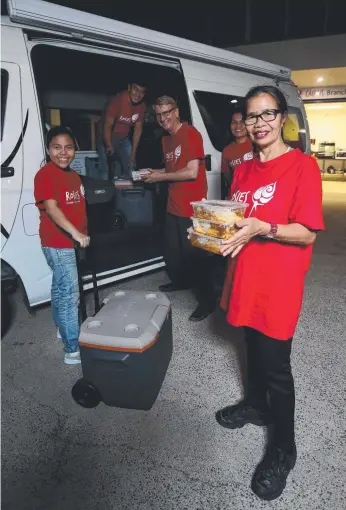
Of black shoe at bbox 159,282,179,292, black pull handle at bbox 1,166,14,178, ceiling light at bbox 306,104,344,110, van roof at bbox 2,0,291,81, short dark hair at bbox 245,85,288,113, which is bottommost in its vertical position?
black shoe at bbox 159,282,179,292

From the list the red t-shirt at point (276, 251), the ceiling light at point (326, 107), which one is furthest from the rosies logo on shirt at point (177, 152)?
the ceiling light at point (326, 107)

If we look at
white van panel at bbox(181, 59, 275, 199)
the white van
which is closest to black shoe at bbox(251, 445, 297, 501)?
the white van

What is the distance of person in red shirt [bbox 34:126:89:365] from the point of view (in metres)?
2.39

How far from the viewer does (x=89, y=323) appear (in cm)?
221

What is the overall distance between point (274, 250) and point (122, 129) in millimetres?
4405

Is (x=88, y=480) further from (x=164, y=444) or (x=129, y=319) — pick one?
(x=129, y=319)

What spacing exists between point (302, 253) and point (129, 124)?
442cm

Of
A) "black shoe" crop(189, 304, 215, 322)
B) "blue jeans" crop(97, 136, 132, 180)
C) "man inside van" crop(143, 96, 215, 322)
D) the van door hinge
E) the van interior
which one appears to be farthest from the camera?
"blue jeans" crop(97, 136, 132, 180)

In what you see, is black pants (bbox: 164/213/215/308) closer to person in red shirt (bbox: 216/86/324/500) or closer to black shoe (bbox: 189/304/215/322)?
black shoe (bbox: 189/304/215/322)

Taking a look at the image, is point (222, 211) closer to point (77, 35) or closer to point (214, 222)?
point (214, 222)

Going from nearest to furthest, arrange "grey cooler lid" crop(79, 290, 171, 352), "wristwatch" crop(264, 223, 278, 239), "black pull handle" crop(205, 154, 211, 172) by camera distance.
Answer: "wristwatch" crop(264, 223, 278, 239), "grey cooler lid" crop(79, 290, 171, 352), "black pull handle" crop(205, 154, 211, 172)

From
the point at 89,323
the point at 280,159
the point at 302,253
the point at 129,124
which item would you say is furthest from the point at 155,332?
the point at 129,124

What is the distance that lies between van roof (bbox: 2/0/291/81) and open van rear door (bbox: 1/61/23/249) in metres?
0.34

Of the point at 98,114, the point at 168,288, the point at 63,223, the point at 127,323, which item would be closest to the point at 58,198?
the point at 63,223
